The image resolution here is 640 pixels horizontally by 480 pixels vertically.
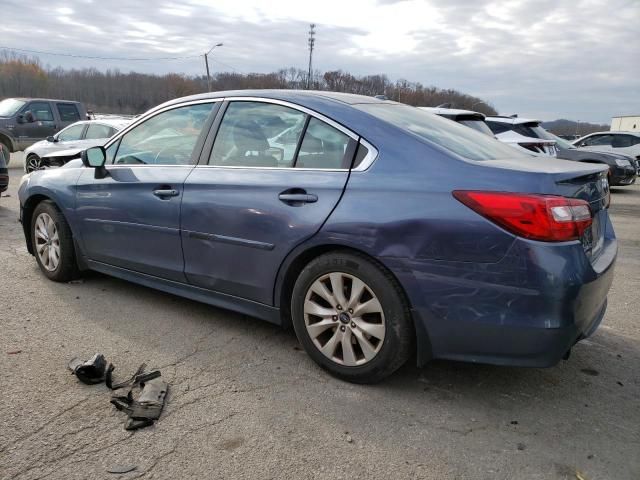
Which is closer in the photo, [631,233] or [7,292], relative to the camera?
[7,292]

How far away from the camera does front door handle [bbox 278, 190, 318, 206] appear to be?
3.08 meters

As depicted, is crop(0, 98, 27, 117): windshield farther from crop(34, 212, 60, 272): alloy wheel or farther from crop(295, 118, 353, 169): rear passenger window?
crop(295, 118, 353, 169): rear passenger window

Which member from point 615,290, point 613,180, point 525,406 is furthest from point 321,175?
point 613,180

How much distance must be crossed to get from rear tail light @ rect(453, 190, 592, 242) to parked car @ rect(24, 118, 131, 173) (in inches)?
429

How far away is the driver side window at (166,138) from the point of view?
12.8 feet

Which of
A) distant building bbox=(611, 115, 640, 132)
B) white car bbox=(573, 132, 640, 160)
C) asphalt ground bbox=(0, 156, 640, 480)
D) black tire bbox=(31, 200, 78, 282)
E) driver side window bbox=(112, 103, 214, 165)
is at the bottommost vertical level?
asphalt ground bbox=(0, 156, 640, 480)

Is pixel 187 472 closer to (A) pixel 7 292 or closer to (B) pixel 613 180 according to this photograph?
(A) pixel 7 292

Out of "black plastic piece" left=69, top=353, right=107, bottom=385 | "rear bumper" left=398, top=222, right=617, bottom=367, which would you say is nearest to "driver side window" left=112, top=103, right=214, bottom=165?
"black plastic piece" left=69, top=353, right=107, bottom=385

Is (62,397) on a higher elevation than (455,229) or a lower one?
lower

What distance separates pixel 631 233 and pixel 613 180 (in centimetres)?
714

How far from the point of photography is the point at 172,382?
304cm

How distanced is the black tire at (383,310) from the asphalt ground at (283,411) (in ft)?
0.34

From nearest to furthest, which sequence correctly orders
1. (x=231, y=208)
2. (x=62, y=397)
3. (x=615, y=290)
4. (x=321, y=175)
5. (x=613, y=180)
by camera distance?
(x=62, y=397) < (x=321, y=175) < (x=231, y=208) < (x=615, y=290) < (x=613, y=180)

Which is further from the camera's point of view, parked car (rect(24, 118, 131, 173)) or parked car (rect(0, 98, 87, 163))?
parked car (rect(0, 98, 87, 163))
